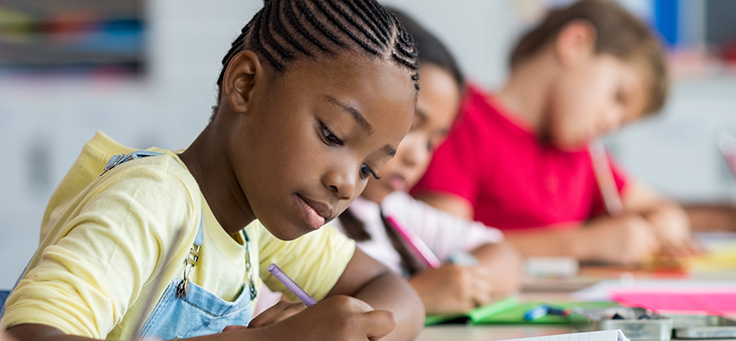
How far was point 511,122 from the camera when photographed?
1593 mm

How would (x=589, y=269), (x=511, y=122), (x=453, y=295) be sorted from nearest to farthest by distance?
(x=453, y=295), (x=589, y=269), (x=511, y=122)

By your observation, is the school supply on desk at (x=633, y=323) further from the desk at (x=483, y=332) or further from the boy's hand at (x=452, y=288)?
the boy's hand at (x=452, y=288)

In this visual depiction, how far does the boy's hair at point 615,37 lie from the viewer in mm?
1497

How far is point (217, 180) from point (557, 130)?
1.22 metres

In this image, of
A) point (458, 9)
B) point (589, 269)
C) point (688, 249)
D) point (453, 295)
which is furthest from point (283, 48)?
point (458, 9)

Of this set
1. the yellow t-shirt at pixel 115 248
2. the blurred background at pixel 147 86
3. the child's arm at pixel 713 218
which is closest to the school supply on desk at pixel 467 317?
the yellow t-shirt at pixel 115 248

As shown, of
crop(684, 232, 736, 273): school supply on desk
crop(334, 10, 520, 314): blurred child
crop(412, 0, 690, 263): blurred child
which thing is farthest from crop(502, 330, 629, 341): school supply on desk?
crop(412, 0, 690, 263): blurred child

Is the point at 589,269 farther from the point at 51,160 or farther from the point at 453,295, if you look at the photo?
the point at 51,160

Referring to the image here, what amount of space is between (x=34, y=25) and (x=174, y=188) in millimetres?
2471

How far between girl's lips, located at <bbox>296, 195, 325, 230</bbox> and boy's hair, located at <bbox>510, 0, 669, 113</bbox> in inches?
46.4

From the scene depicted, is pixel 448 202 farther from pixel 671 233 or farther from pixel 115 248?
pixel 115 248

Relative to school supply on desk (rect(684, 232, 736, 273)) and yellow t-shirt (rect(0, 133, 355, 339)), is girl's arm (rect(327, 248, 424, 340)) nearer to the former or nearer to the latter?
yellow t-shirt (rect(0, 133, 355, 339))

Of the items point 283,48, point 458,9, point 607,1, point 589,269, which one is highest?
point 458,9

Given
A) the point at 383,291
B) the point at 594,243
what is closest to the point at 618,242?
the point at 594,243
